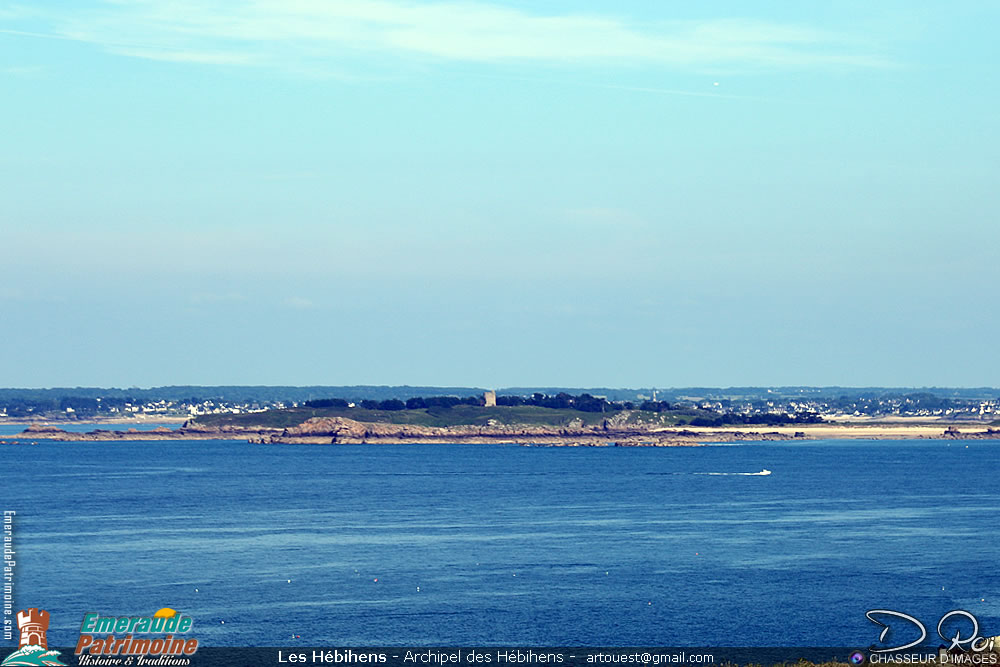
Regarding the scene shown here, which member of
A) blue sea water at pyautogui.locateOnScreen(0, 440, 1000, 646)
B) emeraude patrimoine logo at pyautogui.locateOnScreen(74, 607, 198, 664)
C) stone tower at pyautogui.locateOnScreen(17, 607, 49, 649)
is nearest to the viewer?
emeraude patrimoine logo at pyautogui.locateOnScreen(74, 607, 198, 664)

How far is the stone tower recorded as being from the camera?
58.4m

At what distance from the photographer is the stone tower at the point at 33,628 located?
58406mm

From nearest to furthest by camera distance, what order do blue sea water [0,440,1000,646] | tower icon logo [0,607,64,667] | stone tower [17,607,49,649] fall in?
tower icon logo [0,607,64,667] → stone tower [17,607,49,649] → blue sea water [0,440,1000,646]

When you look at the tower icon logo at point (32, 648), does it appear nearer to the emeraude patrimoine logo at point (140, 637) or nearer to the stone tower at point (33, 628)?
the stone tower at point (33, 628)

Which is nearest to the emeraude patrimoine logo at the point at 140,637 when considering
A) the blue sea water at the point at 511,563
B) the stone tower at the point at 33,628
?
the stone tower at the point at 33,628

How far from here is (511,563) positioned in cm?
9538

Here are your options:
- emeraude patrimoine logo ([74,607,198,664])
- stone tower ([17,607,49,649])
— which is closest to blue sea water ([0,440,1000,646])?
stone tower ([17,607,49,649])

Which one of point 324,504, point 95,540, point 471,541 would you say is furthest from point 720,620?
point 324,504

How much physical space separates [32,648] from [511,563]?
44.2 metres

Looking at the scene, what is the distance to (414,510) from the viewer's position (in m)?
138

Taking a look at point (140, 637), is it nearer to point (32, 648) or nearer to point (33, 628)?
point (33, 628)

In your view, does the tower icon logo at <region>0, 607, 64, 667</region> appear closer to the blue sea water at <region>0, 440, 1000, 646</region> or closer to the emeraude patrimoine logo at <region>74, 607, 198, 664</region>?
the emeraude patrimoine logo at <region>74, 607, 198, 664</region>

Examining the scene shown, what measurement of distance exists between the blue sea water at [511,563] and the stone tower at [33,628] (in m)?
1.48

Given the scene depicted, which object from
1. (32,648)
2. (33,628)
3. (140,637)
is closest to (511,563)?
(140,637)
